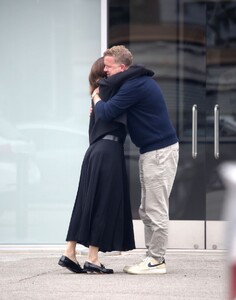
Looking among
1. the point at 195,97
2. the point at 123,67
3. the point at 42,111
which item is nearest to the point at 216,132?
the point at 195,97

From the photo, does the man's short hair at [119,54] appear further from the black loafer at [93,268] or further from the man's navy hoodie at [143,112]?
the black loafer at [93,268]

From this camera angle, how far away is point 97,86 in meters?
7.91

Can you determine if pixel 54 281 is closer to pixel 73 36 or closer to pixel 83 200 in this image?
pixel 83 200

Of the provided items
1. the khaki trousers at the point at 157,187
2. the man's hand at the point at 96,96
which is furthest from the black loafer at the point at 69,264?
the man's hand at the point at 96,96

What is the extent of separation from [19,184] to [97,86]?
2841mm

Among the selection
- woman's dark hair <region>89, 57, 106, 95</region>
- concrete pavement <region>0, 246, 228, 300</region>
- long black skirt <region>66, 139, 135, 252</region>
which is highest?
woman's dark hair <region>89, 57, 106, 95</region>

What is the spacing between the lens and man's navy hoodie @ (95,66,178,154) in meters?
7.66

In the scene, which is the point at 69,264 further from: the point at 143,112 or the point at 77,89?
the point at 77,89

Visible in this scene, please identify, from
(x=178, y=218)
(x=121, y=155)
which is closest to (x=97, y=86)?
(x=121, y=155)

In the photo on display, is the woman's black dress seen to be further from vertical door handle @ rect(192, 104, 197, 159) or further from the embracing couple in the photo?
vertical door handle @ rect(192, 104, 197, 159)

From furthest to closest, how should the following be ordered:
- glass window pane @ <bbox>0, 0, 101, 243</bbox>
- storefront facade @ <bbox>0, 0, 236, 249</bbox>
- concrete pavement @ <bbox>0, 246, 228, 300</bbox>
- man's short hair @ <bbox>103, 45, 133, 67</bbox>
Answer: glass window pane @ <bbox>0, 0, 101, 243</bbox>
storefront facade @ <bbox>0, 0, 236, 249</bbox>
man's short hair @ <bbox>103, 45, 133, 67</bbox>
concrete pavement @ <bbox>0, 246, 228, 300</bbox>

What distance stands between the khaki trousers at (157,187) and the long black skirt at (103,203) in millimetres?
194

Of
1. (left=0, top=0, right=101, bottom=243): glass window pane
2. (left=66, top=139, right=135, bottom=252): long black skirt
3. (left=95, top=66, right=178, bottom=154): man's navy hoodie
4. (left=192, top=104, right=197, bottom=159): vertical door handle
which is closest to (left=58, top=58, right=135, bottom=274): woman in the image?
(left=66, top=139, right=135, bottom=252): long black skirt

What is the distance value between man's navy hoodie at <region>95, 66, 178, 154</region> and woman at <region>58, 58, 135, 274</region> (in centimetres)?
14
